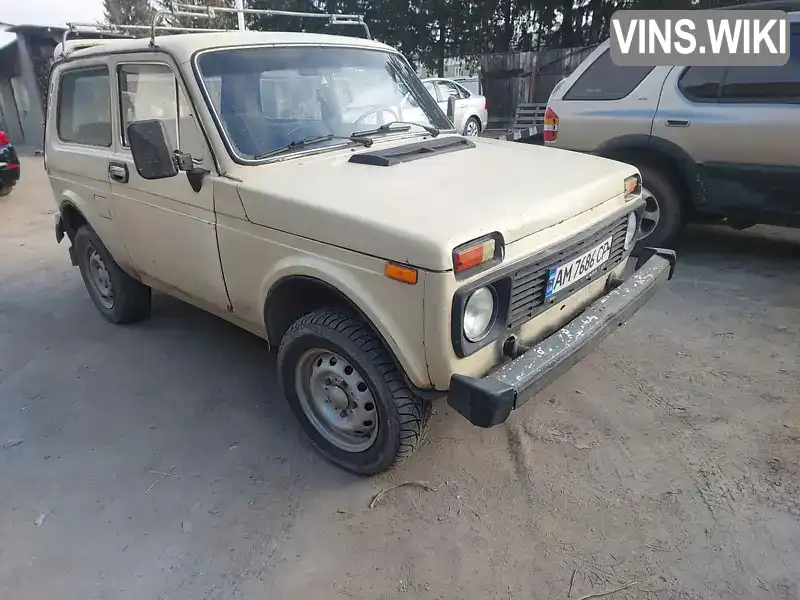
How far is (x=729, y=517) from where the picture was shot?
257cm

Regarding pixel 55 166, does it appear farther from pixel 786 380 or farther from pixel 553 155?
pixel 786 380

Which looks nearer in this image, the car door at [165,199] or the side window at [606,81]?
the car door at [165,199]

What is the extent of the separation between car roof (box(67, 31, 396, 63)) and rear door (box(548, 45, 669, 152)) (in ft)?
8.86

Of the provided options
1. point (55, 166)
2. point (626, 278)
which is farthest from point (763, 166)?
point (55, 166)

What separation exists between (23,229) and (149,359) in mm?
4947

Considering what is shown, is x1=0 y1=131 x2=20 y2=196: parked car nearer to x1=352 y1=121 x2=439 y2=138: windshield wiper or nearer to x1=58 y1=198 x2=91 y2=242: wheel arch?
x1=58 y1=198 x2=91 y2=242: wheel arch

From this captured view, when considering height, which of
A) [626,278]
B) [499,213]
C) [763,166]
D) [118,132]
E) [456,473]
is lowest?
[456,473]

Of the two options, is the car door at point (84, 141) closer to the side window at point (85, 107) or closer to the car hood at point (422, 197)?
the side window at point (85, 107)

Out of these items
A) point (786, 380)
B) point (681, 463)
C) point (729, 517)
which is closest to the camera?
point (729, 517)

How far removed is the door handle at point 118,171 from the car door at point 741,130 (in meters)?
4.37

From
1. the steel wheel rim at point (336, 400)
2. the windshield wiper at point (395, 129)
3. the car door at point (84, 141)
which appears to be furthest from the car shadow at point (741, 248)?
the car door at point (84, 141)

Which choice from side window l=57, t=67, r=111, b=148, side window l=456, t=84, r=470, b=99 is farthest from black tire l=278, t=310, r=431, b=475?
side window l=456, t=84, r=470, b=99

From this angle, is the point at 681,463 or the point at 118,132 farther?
the point at 118,132

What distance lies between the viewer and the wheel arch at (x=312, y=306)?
8.00 feet
